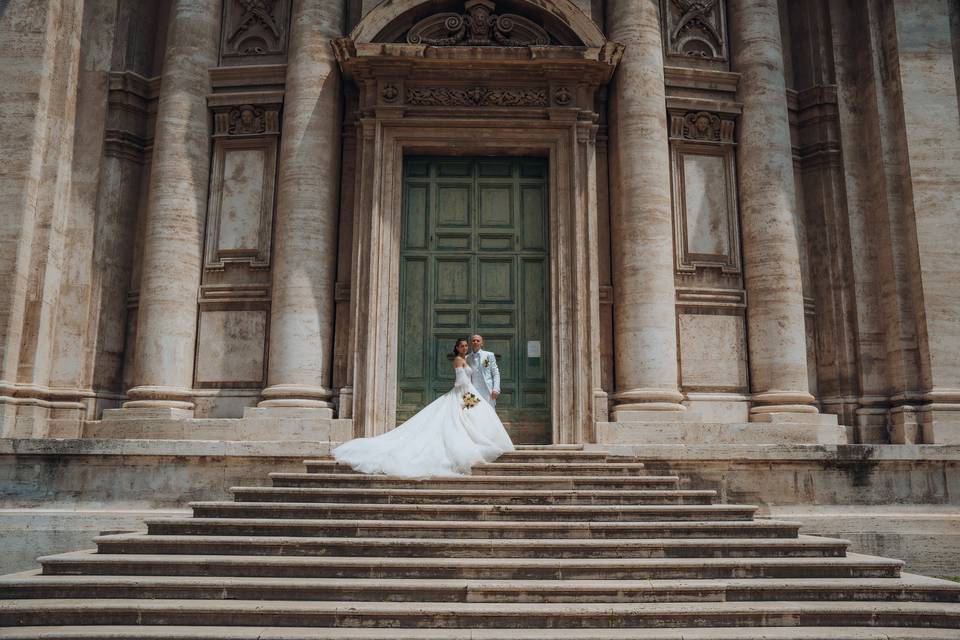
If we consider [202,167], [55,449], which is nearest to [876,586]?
[55,449]

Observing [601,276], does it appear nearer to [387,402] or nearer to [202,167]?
[387,402]

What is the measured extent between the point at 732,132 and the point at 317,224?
7051mm

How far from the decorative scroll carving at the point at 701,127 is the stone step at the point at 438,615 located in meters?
8.51

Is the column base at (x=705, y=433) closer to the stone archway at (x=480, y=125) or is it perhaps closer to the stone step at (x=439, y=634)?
the stone archway at (x=480, y=125)

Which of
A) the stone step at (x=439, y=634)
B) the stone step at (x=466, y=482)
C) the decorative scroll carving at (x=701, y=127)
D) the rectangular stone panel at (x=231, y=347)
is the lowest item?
the stone step at (x=439, y=634)

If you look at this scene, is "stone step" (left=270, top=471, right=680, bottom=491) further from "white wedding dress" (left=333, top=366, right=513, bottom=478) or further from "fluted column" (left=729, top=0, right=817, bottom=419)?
"fluted column" (left=729, top=0, right=817, bottom=419)

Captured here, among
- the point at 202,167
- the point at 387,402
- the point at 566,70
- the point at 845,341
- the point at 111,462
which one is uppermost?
the point at 566,70

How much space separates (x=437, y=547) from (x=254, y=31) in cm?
997

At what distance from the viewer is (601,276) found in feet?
41.5

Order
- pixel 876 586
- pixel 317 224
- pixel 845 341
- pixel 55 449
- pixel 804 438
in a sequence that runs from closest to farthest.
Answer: pixel 876 586 → pixel 55 449 → pixel 804 438 → pixel 317 224 → pixel 845 341

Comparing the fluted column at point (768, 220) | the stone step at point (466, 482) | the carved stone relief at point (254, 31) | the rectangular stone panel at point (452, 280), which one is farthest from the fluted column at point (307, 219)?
the fluted column at point (768, 220)

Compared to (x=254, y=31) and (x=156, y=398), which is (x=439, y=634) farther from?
(x=254, y=31)

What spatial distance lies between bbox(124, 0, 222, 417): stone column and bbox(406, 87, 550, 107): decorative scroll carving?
355cm

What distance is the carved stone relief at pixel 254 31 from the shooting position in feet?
44.2
